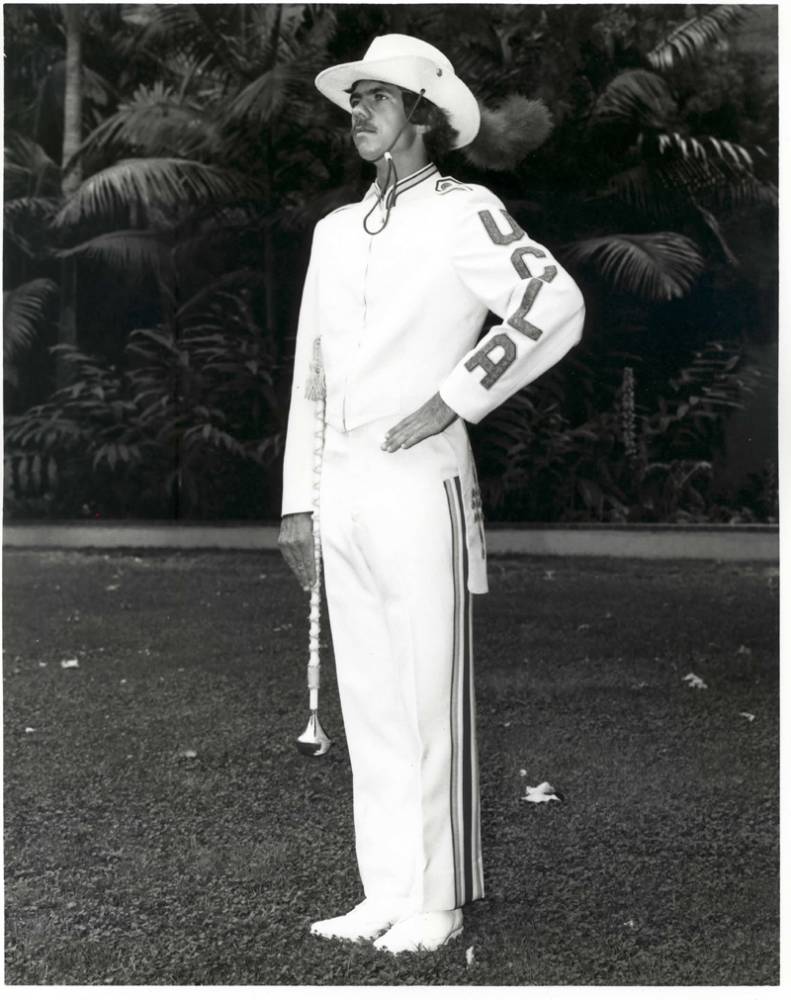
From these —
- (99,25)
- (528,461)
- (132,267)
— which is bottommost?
(528,461)

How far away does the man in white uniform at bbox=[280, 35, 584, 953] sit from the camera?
2961mm

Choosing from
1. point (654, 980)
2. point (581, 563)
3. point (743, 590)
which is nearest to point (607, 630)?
point (743, 590)

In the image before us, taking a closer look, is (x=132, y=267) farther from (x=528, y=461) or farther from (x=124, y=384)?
(x=528, y=461)

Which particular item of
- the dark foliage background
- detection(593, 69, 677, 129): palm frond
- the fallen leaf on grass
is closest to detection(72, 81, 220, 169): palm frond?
the dark foliage background

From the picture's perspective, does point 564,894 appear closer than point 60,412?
Yes

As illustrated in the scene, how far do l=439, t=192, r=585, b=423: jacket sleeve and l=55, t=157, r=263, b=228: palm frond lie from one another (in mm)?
8442

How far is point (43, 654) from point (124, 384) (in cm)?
555

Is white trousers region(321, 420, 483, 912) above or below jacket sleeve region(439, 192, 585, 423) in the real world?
below

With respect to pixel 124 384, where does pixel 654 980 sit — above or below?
below

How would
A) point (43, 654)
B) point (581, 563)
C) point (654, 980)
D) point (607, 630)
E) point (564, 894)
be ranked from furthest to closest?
1. point (581, 563)
2. point (607, 630)
3. point (43, 654)
4. point (564, 894)
5. point (654, 980)

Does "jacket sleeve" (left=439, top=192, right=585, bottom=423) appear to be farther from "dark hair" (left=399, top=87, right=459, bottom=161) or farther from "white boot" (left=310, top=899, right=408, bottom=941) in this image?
"white boot" (left=310, top=899, right=408, bottom=941)

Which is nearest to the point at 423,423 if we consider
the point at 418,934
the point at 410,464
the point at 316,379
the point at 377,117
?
the point at 410,464

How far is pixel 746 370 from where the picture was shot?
A: 439 inches

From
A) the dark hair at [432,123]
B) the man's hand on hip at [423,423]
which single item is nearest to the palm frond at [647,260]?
the dark hair at [432,123]
